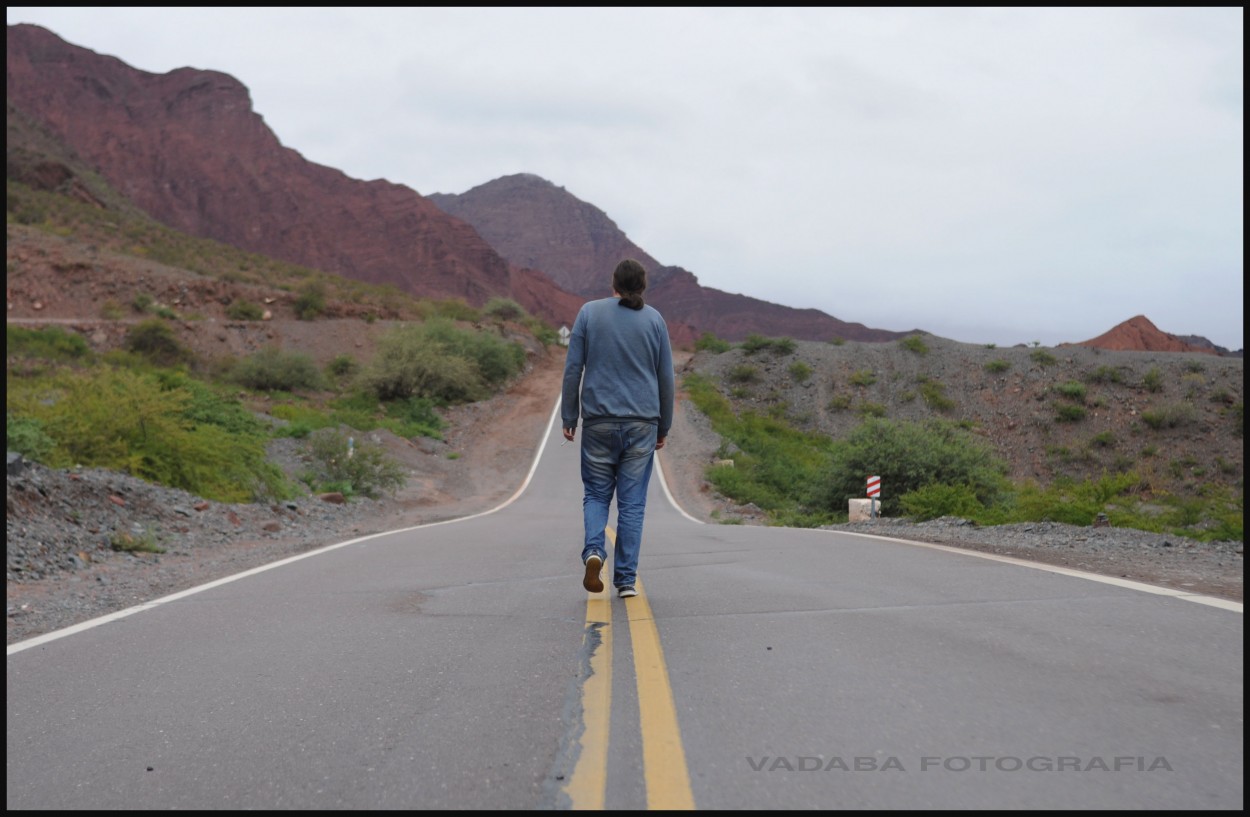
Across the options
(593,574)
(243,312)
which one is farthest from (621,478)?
(243,312)

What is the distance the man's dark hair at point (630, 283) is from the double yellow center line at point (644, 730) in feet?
7.25

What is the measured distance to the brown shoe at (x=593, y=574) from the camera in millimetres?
6164

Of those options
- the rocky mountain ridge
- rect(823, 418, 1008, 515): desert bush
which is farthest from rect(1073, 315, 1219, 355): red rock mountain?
rect(823, 418, 1008, 515): desert bush

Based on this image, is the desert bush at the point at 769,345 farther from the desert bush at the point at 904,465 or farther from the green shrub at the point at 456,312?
the desert bush at the point at 904,465

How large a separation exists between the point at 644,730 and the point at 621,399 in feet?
10.1

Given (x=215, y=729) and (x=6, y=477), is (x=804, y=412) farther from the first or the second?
(x=215, y=729)

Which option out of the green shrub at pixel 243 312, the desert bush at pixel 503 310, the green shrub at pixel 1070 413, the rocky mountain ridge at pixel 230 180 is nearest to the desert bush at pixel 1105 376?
the green shrub at pixel 1070 413

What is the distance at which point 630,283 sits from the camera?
634cm

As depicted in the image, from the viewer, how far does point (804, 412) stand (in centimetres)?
5234

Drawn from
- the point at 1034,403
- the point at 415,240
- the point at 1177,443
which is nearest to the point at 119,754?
the point at 1177,443

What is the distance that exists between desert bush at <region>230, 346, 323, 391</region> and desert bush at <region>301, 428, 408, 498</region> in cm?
2092

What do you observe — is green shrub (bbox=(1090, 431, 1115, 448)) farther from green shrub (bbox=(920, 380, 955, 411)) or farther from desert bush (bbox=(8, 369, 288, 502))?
desert bush (bbox=(8, 369, 288, 502))

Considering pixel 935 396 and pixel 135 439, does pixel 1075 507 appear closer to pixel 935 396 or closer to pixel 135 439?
pixel 135 439

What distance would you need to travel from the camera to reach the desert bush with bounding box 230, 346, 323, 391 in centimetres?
4431
